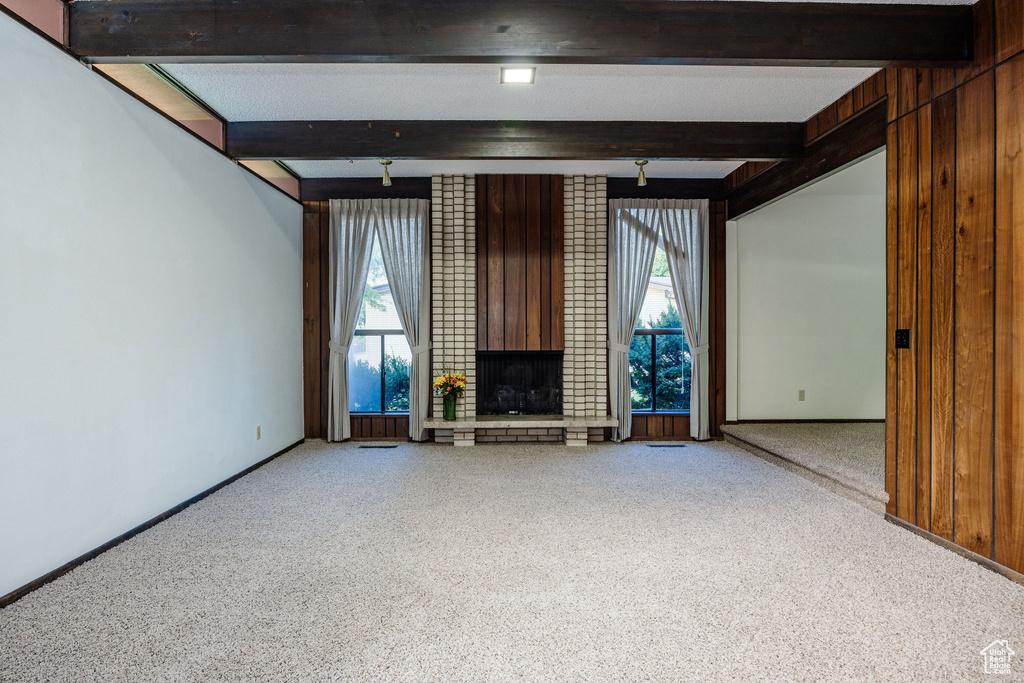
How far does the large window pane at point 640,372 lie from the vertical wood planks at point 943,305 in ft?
9.12

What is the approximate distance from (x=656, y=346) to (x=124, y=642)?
4666mm

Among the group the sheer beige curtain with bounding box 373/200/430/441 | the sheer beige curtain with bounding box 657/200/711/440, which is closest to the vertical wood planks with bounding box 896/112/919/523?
the sheer beige curtain with bounding box 657/200/711/440

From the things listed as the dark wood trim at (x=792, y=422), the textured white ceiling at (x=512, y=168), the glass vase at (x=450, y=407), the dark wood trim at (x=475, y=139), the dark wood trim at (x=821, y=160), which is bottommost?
the dark wood trim at (x=792, y=422)

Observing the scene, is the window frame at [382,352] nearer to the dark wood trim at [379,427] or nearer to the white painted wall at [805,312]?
the dark wood trim at [379,427]

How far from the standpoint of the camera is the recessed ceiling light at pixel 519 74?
2992 mm

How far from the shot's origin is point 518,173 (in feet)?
16.3

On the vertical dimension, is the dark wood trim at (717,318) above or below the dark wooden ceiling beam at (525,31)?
below

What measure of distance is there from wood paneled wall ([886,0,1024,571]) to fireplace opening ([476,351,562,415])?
9.30 feet

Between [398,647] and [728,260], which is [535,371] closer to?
[728,260]

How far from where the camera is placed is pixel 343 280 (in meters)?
5.14

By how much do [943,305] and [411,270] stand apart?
4.13 meters

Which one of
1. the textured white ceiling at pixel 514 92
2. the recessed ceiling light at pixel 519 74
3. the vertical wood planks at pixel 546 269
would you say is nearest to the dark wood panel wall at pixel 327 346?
the vertical wood planks at pixel 546 269

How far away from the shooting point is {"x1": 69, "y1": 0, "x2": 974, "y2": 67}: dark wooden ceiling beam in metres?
2.38

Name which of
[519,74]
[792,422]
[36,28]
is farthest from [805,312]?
[36,28]
